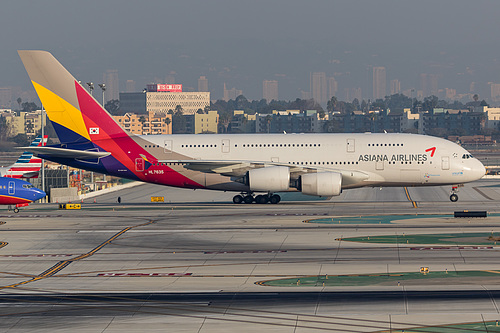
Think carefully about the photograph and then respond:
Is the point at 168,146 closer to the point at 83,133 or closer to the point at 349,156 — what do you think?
the point at 83,133

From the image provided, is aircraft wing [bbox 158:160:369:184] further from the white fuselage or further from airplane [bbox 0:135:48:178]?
airplane [bbox 0:135:48:178]

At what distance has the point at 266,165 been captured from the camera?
6112cm

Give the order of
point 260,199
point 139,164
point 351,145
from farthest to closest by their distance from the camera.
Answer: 1. point 260,199
2. point 139,164
3. point 351,145

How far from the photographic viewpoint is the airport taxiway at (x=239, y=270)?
23.9 m

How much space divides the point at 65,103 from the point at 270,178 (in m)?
17.8

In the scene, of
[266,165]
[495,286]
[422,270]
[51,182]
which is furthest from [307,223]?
[51,182]

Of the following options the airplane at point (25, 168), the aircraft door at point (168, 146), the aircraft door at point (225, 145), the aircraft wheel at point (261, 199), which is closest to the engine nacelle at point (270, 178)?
the aircraft door at point (225, 145)

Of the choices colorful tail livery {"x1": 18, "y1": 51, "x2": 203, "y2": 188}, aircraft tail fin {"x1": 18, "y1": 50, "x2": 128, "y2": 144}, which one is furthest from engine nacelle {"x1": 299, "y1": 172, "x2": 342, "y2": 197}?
aircraft tail fin {"x1": 18, "y1": 50, "x2": 128, "y2": 144}

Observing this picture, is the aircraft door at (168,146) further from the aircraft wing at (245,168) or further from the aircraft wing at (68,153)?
the aircraft wing at (68,153)

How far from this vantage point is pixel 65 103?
60938 mm

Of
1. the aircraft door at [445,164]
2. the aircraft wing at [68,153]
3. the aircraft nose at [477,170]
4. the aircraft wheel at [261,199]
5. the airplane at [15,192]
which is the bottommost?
the aircraft wheel at [261,199]

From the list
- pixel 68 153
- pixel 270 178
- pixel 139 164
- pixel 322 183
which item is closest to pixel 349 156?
pixel 322 183

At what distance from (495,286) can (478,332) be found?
6741 mm

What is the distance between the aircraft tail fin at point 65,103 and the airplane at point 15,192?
17.4 feet
